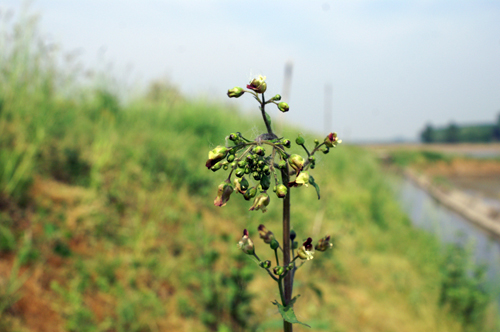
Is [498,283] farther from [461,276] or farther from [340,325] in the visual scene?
[340,325]

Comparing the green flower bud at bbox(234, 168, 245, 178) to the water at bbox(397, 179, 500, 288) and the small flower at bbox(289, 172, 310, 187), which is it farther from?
the water at bbox(397, 179, 500, 288)

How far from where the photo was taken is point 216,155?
760mm

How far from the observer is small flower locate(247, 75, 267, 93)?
746 mm

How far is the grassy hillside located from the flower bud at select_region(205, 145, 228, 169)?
0.20 metres

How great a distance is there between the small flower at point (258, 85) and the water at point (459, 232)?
6608 millimetres

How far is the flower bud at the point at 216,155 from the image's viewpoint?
758 mm

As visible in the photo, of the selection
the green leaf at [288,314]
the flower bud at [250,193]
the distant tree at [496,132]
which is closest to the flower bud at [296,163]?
the flower bud at [250,193]

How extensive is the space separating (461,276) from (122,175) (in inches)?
223

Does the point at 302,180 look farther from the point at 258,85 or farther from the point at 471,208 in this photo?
the point at 471,208

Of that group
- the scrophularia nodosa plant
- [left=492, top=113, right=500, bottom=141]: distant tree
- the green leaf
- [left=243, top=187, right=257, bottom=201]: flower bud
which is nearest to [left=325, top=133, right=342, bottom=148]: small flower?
the scrophularia nodosa plant

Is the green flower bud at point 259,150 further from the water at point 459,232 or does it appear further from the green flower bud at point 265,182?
the water at point 459,232

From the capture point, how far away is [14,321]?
2479 mm

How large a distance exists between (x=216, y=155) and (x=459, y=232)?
7484 millimetres

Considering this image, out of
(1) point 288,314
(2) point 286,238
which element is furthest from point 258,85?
(1) point 288,314
